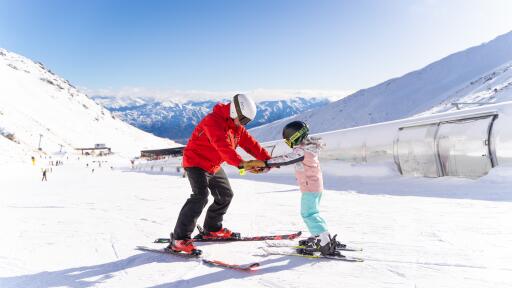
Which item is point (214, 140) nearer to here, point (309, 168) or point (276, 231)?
point (309, 168)

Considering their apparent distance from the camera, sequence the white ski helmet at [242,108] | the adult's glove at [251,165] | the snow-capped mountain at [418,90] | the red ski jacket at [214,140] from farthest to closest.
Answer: the snow-capped mountain at [418,90]
the white ski helmet at [242,108]
the red ski jacket at [214,140]
the adult's glove at [251,165]

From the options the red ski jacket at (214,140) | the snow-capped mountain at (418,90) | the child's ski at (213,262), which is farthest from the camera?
the snow-capped mountain at (418,90)

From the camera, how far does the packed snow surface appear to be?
415cm

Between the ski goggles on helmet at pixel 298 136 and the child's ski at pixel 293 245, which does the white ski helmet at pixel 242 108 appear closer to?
the ski goggles on helmet at pixel 298 136

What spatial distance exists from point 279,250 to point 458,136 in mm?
10178

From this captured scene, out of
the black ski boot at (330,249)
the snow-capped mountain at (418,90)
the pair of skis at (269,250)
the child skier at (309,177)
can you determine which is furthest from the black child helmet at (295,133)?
the snow-capped mountain at (418,90)

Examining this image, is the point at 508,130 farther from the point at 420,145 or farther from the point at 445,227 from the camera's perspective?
the point at 445,227

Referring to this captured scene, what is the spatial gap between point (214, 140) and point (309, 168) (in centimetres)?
133

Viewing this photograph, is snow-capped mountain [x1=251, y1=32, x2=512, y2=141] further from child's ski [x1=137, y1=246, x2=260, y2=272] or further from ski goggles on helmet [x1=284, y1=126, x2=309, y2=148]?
child's ski [x1=137, y1=246, x2=260, y2=272]

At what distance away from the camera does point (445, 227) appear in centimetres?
639

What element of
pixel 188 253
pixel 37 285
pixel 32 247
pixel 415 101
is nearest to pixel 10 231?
pixel 32 247

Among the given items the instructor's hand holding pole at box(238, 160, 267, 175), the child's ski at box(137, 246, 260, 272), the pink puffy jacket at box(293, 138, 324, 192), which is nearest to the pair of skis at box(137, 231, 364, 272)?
the child's ski at box(137, 246, 260, 272)

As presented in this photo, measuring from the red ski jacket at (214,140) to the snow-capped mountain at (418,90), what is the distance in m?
124

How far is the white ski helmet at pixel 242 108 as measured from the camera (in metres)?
5.29
